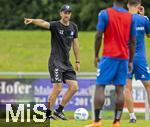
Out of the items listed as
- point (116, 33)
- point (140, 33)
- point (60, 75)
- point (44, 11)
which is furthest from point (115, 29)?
point (44, 11)

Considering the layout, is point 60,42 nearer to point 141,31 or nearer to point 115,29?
point 141,31

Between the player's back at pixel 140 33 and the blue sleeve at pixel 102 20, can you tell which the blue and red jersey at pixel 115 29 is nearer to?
the blue sleeve at pixel 102 20

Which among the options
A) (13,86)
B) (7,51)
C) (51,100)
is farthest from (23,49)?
(51,100)

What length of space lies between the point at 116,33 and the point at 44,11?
47.3 metres

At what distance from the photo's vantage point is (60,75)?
564 inches

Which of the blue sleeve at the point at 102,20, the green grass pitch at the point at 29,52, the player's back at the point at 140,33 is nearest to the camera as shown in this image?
the blue sleeve at the point at 102,20

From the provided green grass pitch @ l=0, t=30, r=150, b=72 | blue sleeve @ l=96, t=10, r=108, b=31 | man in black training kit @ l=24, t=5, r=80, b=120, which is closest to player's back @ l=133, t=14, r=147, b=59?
man in black training kit @ l=24, t=5, r=80, b=120

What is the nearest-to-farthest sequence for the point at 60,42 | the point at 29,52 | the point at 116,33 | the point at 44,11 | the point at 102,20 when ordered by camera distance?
the point at 102,20, the point at 116,33, the point at 60,42, the point at 29,52, the point at 44,11

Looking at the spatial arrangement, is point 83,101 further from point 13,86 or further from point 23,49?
point 23,49

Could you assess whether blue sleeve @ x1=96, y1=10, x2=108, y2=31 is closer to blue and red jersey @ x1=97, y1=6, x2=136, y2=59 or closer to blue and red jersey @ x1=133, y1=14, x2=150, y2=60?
blue and red jersey @ x1=97, y1=6, x2=136, y2=59

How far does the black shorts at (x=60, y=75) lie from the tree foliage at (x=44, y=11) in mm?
39503

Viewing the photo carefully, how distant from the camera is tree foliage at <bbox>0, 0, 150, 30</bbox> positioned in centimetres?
5638

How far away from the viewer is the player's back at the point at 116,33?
11.2 m

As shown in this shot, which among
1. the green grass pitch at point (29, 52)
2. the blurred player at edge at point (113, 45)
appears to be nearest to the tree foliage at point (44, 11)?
the green grass pitch at point (29, 52)
